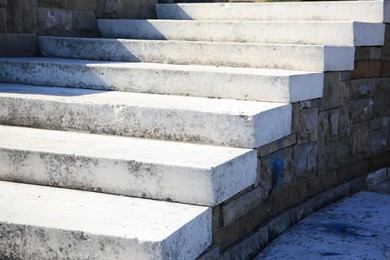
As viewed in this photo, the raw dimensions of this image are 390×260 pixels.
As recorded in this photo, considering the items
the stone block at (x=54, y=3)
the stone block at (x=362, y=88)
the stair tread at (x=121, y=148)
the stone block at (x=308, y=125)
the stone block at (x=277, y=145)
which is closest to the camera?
the stair tread at (x=121, y=148)

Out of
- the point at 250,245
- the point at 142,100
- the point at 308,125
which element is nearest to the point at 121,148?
the point at 142,100

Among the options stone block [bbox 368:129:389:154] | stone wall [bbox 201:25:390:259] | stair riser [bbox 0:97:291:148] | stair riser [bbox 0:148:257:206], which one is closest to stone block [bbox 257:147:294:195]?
stone wall [bbox 201:25:390:259]

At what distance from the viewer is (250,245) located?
306 centimetres

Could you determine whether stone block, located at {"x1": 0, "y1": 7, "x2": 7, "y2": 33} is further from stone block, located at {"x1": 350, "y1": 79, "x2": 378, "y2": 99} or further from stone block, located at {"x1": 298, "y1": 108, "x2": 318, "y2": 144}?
stone block, located at {"x1": 350, "y1": 79, "x2": 378, "y2": 99}

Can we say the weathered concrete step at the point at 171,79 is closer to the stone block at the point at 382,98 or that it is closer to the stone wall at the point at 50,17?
the stone wall at the point at 50,17

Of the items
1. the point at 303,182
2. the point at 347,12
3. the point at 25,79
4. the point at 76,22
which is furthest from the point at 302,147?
the point at 76,22

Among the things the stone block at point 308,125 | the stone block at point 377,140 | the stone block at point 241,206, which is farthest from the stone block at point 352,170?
the stone block at point 241,206

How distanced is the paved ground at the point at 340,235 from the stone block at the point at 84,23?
261 cm

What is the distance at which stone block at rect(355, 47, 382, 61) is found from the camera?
435 centimetres

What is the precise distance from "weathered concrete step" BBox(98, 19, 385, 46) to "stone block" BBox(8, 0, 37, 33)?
0.67 m

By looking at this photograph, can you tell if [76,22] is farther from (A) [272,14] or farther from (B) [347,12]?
(B) [347,12]

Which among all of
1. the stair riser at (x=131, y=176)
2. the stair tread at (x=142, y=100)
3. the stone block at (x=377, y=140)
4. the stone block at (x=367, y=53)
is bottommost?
the stone block at (x=377, y=140)

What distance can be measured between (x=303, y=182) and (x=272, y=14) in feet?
5.80

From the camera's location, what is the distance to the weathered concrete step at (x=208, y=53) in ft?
12.8
